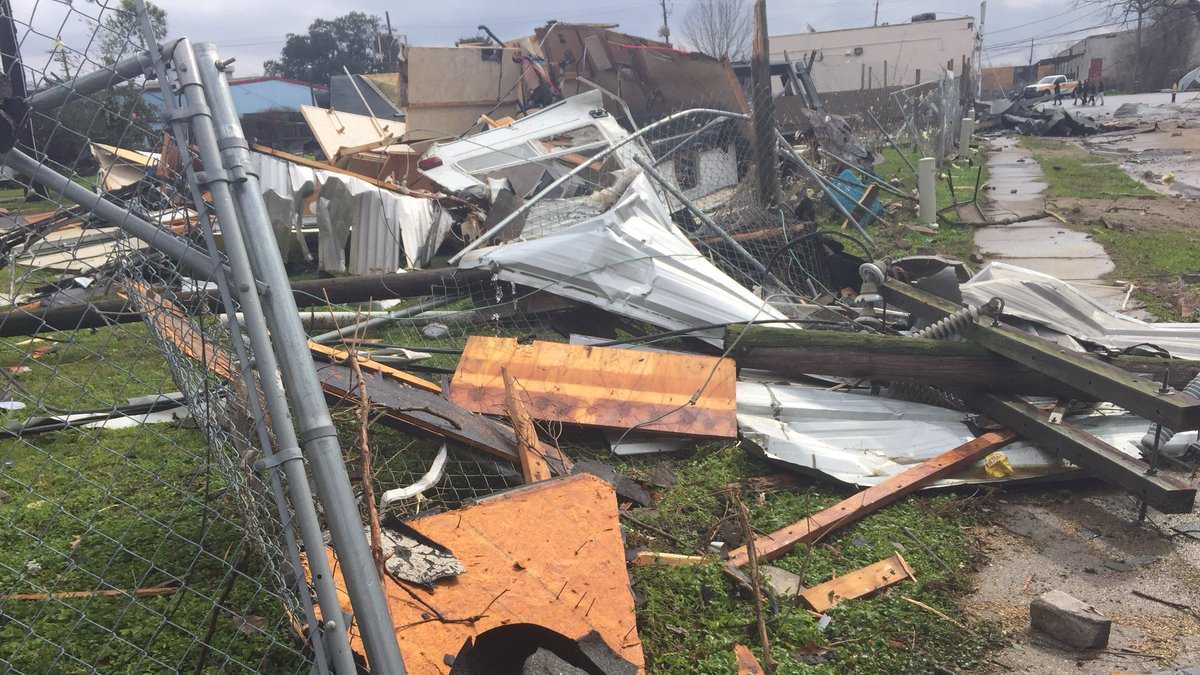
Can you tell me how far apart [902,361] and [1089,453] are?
1.08m

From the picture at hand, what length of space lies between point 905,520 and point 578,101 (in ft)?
→ 26.7

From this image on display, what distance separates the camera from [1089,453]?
372 centimetres

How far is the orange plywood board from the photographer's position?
2.56m

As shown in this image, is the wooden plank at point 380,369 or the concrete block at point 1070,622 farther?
the wooden plank at point 380,369

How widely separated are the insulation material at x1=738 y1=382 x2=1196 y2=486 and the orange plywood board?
4.12 feet

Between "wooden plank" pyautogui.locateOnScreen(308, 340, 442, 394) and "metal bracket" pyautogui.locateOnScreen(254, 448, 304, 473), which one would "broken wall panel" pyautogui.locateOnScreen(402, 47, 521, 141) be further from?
"metal bracket" pyautogui.locateOnScreen(254, 448, 304, 473)

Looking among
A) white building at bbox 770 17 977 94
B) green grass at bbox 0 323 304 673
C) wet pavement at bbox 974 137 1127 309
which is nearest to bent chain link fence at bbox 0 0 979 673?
green grass at bbox 0 323 304 673

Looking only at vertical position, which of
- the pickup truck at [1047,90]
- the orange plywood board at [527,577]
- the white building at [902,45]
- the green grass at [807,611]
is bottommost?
the green grass at [807,611]

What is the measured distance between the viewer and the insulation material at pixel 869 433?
13.2 feet

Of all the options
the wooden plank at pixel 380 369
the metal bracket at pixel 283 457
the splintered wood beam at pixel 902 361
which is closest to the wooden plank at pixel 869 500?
the splintered wood beam at pixel 902 361

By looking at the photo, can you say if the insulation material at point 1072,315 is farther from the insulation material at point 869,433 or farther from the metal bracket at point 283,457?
the metal bracket at point 283,457

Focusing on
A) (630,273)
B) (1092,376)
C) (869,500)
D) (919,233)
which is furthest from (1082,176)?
(869,500)

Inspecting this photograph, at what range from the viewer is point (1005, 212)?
11.8m

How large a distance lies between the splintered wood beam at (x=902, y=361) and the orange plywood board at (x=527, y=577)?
1857mm
